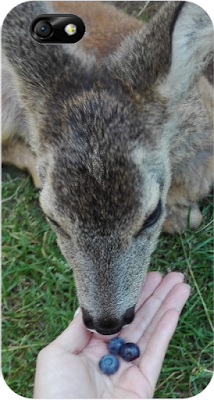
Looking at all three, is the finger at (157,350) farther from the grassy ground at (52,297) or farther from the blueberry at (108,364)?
the grassy ground at (52,297)

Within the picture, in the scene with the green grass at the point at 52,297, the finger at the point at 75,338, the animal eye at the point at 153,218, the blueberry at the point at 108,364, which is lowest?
the green grass at the point at 52,297

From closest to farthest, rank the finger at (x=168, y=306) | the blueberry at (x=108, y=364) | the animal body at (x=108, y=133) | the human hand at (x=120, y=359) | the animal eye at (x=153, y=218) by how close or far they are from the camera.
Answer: the animal body at (x=108, y=133) → the animal eye at (x=153, y=218) → the human hand at (x=120, y=359) → the blueberry at (x=108, y=364) → the finger at (x=168, y=306)

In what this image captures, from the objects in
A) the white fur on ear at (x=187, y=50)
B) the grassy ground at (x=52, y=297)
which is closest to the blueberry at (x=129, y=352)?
the grassy ground at (x=52, y=297)

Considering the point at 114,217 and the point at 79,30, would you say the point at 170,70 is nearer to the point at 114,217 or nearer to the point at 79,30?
the point at 79,30

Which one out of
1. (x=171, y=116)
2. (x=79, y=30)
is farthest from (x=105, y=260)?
(x=79, y=30)

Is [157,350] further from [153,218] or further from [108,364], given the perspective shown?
[153,218]

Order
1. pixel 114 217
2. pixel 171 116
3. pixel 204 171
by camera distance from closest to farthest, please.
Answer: pixel 114 217 < pixel 171 116 < pixel 204 171
